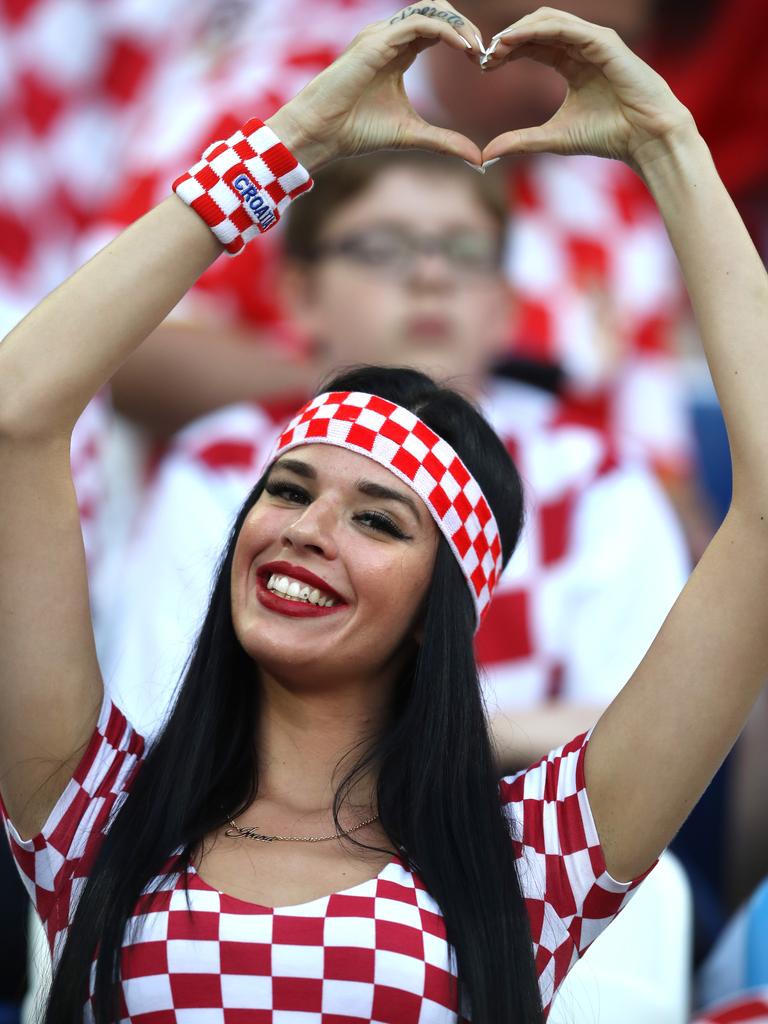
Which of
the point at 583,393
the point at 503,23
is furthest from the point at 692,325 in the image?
the point at 503,23

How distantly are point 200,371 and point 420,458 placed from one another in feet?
4.95

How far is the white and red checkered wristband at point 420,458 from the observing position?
214cm

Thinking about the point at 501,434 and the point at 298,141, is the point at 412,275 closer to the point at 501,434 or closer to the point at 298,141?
the point at 501,434

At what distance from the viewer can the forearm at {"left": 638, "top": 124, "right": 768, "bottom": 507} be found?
1.91m

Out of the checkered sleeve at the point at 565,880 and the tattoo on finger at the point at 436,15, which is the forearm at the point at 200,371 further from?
the checkered sleeve at the point at 565,880

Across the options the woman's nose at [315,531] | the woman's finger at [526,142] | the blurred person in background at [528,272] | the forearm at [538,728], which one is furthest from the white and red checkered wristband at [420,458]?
the blurred person in background at [528,272]

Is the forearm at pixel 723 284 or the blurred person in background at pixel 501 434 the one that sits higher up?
the forearm at pixel 723 284

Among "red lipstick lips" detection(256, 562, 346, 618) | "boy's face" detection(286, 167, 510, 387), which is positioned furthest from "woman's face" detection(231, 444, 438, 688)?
"boy's face" detection(286, 167, 510, 387)

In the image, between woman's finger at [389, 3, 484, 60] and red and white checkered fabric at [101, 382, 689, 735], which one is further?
red and white checkered fabric at [101, 382, 689, 735]

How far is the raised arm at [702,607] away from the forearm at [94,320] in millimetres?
489

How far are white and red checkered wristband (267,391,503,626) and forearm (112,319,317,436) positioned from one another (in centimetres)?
130

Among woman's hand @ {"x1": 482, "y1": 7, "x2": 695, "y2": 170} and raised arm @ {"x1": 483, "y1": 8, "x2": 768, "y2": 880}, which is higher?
woman's hand @ {"x1": 482, "y1": 7, "x2": 695, "y2": 170}

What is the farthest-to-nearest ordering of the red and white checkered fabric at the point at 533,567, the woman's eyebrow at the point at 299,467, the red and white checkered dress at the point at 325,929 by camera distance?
the red and white checkered fabric at the point at 533,567, the woman's eyebrow at the point at 299,467, the red and white checkered dress at the point at 325,929

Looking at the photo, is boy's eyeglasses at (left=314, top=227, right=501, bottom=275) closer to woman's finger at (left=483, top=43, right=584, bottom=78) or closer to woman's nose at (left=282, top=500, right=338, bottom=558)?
woman's finger at (left=483, top=43, right=584, bottom=78)
